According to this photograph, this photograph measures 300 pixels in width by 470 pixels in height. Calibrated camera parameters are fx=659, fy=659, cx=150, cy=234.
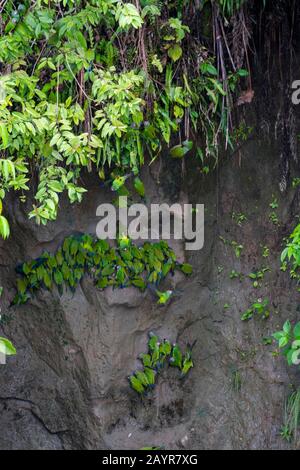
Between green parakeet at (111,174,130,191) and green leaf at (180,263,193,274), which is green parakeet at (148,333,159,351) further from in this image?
green parakeet at (111,174,130,191)

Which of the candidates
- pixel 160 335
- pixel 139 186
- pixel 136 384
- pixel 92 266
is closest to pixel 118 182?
pixel 139 186

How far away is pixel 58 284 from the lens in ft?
12.8

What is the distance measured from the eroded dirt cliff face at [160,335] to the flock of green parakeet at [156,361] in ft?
0.17

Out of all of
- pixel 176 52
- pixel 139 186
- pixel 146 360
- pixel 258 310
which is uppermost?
pixel 176 52

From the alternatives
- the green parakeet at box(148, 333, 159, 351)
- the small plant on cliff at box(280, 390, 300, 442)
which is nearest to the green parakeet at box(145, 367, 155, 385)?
the green parakeet at box(148, 333, 159, 351)

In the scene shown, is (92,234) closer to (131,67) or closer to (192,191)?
(192,191)

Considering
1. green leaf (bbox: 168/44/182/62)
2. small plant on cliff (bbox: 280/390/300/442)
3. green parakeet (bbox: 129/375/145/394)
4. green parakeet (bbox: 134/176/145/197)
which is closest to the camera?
green leaf (bbox: 168/44/182/62)

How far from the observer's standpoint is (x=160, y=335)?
4062mm

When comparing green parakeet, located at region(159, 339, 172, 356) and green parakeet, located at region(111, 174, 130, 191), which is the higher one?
green parakeet, located at region(111, 174, 130, 191)

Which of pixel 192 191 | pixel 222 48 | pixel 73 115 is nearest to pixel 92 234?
pixel 192 191

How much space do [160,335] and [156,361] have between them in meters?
0.16

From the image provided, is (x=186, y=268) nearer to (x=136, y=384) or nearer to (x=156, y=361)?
(x=156, y=361)

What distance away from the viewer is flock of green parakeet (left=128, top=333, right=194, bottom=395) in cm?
398
